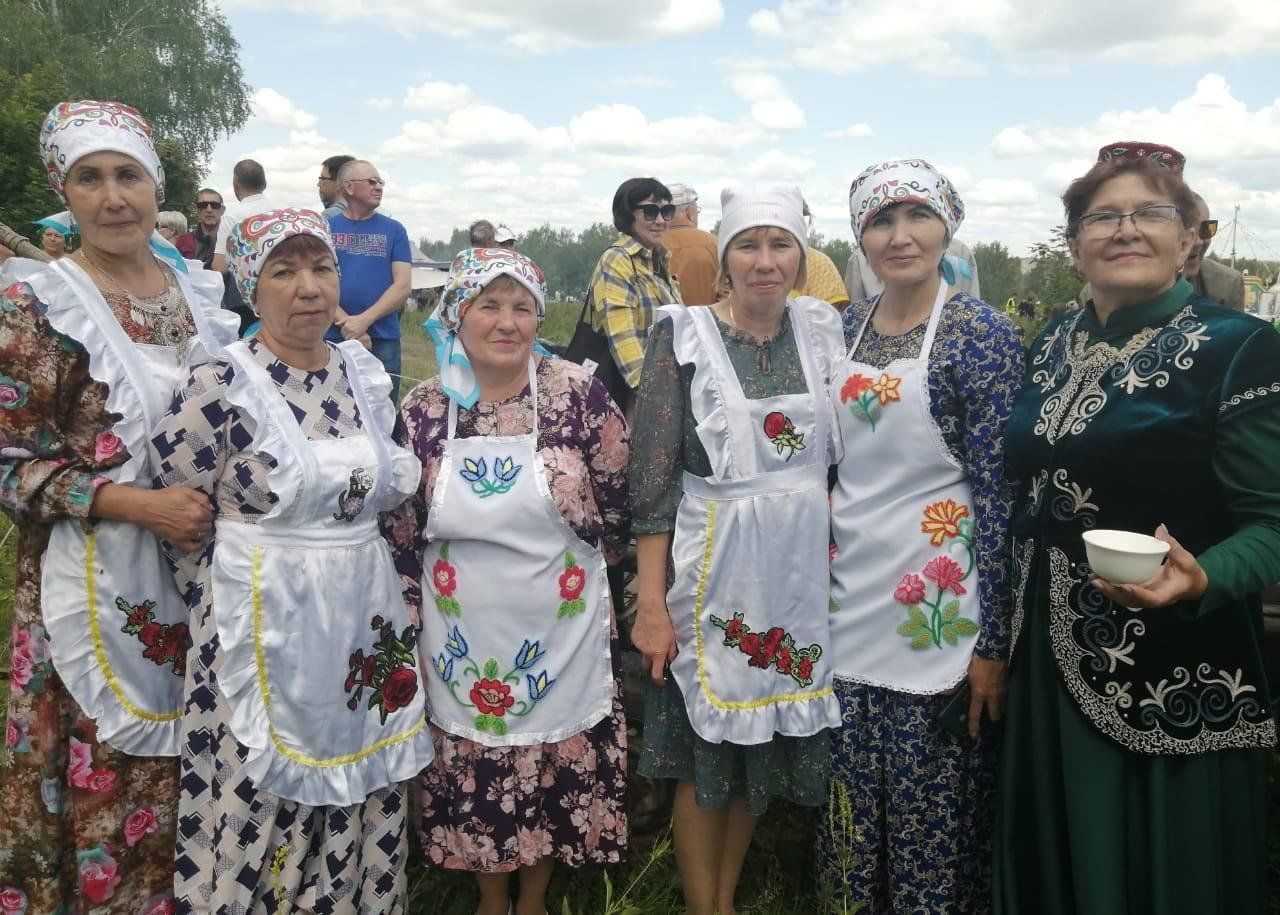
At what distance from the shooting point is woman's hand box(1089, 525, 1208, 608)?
1.70 m

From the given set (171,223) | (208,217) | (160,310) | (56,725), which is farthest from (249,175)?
(56,725)

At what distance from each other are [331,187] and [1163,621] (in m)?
5.60

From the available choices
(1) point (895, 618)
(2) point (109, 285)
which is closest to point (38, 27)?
(2) point (109, 285)

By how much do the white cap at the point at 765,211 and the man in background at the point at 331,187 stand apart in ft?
12.9

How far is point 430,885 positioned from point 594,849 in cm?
69

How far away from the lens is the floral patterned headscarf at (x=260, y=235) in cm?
211

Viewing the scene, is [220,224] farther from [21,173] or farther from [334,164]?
[21,173]

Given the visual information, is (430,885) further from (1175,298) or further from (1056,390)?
(1175,298)

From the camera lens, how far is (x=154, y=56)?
85.5ft

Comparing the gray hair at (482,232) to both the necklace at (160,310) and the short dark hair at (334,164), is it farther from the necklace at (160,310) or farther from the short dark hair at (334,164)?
the necklace at (160,310)

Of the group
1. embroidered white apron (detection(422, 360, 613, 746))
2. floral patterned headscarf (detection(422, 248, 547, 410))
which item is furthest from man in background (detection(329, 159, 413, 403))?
embroidered white apron (detection(422, 360, 613, 746))

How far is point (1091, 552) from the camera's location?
1.71 meters

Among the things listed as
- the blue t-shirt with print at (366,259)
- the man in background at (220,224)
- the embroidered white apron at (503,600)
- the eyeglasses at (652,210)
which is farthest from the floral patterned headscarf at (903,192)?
→ the man in background at (220,224)

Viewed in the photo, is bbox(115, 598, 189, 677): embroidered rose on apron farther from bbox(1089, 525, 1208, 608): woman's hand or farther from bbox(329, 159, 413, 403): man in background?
bbox(329, 159, 413, 403): man in background
